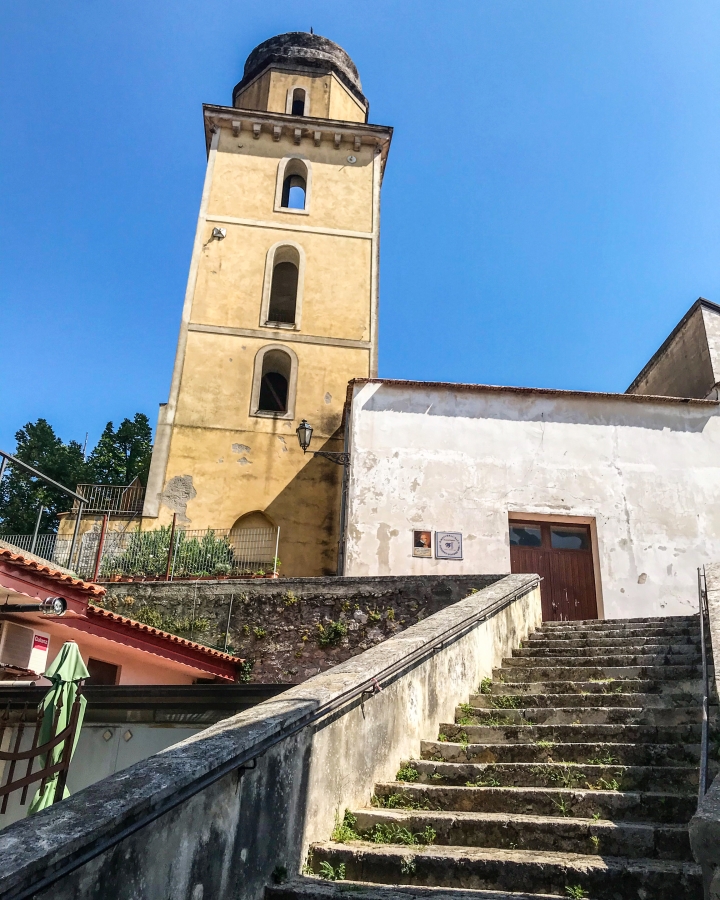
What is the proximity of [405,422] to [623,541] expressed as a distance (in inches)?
199

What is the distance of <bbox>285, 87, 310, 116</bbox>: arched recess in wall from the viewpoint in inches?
1000

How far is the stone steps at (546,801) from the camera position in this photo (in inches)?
183

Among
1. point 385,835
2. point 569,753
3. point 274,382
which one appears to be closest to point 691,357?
point 274,382

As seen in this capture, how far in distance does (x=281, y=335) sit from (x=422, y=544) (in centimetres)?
869

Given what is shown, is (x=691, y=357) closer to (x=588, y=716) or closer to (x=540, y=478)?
(x=540, y=478)

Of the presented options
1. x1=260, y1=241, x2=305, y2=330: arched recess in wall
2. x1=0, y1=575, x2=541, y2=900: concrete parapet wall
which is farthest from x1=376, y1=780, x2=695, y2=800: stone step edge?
x1=260, y1=241, x2=305, y2=330: arched recess in wall

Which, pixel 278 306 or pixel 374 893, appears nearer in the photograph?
pixel 374 893

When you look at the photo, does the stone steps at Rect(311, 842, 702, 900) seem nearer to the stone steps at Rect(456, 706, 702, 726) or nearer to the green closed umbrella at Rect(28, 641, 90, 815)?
the stone steps at Rect(456, 706, 702, 726)

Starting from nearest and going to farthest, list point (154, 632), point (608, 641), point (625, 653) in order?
1. point (625, 653)
2. point (608, 641)
3. point (154, 632)

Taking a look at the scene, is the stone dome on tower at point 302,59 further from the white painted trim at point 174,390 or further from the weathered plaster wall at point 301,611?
the weathered plaster wall at point 301,611

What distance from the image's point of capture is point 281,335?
21328mm

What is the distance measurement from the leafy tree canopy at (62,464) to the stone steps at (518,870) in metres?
30.8

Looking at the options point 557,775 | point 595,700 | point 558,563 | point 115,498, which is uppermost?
point 115,498

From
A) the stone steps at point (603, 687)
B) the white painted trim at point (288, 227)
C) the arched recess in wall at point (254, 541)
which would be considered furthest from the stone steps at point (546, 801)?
the white painted trim at point (288, 227)
